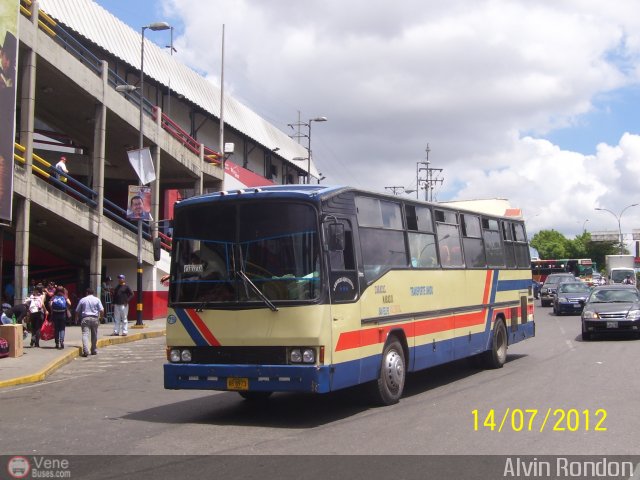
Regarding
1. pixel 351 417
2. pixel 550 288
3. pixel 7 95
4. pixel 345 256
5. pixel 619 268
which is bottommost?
pixel 351 417

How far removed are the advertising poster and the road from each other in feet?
40.6

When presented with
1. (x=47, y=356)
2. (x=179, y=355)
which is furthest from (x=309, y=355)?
(x=47, y=356)

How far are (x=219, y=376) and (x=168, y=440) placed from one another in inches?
45.1

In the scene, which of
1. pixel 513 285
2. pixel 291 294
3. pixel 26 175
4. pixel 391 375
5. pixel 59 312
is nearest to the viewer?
pixel 291 294

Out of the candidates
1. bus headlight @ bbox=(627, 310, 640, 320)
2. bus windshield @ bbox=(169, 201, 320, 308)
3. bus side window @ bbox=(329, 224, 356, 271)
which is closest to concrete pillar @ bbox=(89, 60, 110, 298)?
bus headlight @ bbox=(627, 310, 640, 320)

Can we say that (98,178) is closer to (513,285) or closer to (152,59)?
(152,59)

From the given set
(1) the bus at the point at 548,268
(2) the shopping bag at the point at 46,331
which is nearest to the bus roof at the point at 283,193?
(2) the shopping bag at the point at 46,331

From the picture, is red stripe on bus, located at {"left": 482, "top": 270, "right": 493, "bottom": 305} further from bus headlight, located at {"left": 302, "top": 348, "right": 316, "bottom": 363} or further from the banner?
the banner

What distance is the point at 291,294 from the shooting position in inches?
354

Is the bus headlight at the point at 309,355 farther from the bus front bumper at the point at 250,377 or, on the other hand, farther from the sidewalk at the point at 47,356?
the sidewalk at the point at 47,356

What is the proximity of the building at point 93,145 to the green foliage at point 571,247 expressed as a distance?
10983 centimetres

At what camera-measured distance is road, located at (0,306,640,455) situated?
7.89 m

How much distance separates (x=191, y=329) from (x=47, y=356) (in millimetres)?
9852

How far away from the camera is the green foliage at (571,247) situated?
13975 cm
